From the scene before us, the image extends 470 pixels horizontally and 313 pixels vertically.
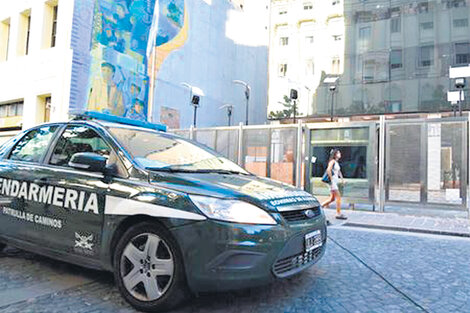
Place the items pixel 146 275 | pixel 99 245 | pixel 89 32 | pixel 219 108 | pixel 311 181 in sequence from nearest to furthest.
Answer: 1. pixel 146 275
2. pixel 99 245
3. pixel 311 181
4. pixel 89 32
5. pixel 219 108

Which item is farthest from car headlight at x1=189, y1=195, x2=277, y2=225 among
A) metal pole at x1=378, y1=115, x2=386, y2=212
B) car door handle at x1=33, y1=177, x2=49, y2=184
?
metal pole at x1=378, y1=115, x2=386, y2=212

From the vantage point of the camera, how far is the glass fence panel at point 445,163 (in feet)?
31.6

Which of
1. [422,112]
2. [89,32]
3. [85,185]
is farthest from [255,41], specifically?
[85,185]

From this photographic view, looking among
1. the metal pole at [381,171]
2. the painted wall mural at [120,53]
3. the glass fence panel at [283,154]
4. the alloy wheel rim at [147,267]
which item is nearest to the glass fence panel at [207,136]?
the glass fence panel at [283,154]

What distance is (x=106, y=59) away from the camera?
57.5 feet

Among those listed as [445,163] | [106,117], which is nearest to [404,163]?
[445,163]

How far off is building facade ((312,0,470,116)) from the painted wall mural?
35.8 ft

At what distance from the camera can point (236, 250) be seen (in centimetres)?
275

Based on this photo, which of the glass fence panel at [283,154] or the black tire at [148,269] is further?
the glass fence panel at [283,154]

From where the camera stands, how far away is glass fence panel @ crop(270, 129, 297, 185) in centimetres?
1177

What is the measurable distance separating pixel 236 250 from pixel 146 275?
80 cm

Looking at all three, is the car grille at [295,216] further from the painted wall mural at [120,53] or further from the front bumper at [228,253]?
the painted wall mural at [120,53]

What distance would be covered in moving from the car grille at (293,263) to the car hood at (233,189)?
41cm

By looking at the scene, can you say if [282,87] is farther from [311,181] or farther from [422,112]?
[311,181]
